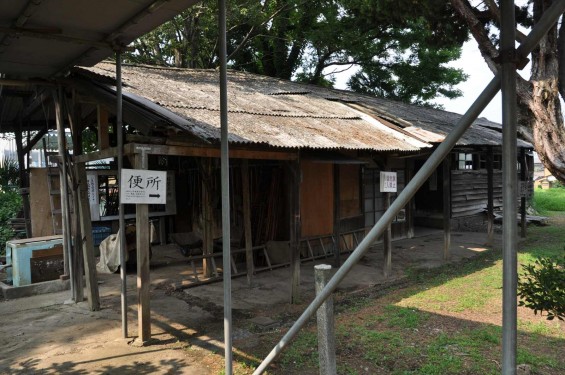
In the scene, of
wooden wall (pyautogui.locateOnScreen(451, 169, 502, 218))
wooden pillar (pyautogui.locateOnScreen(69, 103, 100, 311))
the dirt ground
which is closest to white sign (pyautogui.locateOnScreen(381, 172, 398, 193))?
the dirt ground

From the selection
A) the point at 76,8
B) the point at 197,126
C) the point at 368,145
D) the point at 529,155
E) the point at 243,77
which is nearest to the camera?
the point at 76,8

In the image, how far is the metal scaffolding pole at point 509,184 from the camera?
1700 millimetres

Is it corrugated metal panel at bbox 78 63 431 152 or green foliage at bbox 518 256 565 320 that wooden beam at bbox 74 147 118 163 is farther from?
green foliage at bbox 518 256 565 320

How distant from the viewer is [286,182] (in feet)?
30.3

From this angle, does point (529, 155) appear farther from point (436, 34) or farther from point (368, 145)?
point (368, 145)

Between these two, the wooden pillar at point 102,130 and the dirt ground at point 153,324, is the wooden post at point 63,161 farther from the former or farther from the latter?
the dirt ground at point 153,324

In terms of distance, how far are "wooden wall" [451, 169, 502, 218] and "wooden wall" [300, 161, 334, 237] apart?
6.11 meters

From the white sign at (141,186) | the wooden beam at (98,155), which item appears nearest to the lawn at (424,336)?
the white sign at (141,186)

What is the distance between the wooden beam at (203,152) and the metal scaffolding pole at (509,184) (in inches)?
169

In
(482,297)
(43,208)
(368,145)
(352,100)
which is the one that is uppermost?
(352,100)

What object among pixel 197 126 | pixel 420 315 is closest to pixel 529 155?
pixel 420 315

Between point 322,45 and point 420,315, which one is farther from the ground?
point 322,45

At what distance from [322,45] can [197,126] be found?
15388mm

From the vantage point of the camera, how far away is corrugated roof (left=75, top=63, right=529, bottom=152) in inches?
245
